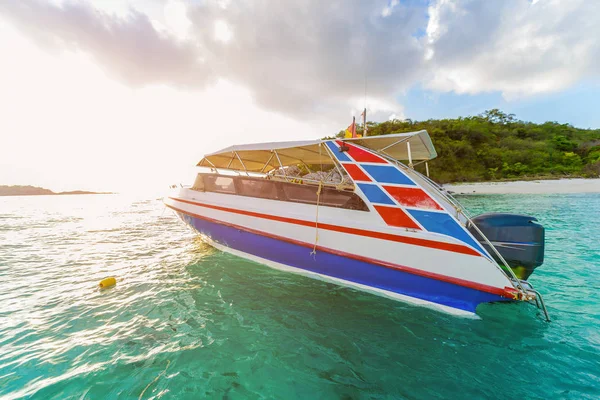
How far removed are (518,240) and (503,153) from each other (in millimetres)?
46305

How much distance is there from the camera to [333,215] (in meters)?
4.59

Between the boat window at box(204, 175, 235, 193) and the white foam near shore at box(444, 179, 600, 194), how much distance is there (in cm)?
3031

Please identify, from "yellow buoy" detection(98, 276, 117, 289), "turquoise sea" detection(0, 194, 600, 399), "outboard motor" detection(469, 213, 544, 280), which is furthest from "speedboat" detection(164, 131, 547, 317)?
"yellow buoy" detection(98, 276, 117, 289)

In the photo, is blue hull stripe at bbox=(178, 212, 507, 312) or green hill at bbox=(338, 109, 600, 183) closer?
blue hull stripe at bbox=(178, 212, 507, 312)

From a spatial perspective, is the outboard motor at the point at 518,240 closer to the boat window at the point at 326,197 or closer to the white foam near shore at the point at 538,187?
the boat window at the point at 326,197

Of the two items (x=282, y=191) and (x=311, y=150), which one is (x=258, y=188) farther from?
(x=311, y=150)

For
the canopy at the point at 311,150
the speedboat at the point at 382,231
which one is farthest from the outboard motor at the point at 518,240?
the canopy at the point at 311,150

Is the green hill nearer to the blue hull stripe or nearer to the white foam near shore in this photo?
the white foam near shore

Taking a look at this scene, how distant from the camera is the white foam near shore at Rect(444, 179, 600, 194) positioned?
25844 millimetres

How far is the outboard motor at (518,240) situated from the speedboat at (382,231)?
0.01 meters

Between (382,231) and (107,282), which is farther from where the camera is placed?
(107,282)

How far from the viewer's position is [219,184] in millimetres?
6203

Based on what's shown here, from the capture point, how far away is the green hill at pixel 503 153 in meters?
35.4

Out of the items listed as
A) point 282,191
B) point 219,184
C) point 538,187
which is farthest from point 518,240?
point 538,187
